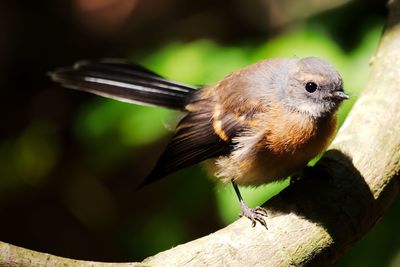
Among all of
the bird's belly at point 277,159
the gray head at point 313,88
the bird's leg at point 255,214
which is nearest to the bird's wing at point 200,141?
the bird's belly at point 277,159

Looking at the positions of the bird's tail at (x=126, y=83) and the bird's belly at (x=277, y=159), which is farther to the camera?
the bird's tail at (x=126, y=83)

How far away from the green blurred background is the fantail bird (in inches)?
5.8

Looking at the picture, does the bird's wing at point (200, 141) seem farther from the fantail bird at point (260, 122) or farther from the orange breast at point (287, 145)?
the orange breast at point (287, 145)

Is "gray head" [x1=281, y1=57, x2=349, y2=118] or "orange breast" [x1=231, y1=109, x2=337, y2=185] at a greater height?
"gray head" [x1=281, y1=57, x2=349, y2=118]

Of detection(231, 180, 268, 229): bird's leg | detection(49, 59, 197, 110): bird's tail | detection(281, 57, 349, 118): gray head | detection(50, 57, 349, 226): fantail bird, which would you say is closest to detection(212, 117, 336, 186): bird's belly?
detection(50, 57, 349, 226): fantail bird

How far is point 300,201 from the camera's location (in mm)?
2656

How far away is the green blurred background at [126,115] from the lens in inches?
137

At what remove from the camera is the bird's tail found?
143 inches

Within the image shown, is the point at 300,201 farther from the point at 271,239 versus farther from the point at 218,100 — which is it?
the point at 218,100

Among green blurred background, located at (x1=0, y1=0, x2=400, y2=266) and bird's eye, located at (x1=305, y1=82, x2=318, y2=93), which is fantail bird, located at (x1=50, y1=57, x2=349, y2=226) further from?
green blurred background, located at (x1=0, y1=0, x2=400, y2=266)

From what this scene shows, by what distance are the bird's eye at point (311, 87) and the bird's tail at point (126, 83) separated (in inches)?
31.6

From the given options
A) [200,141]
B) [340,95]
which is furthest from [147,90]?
[340,95]

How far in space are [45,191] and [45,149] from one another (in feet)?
2.84

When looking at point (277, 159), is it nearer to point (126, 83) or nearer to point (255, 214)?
point (255, 214)
